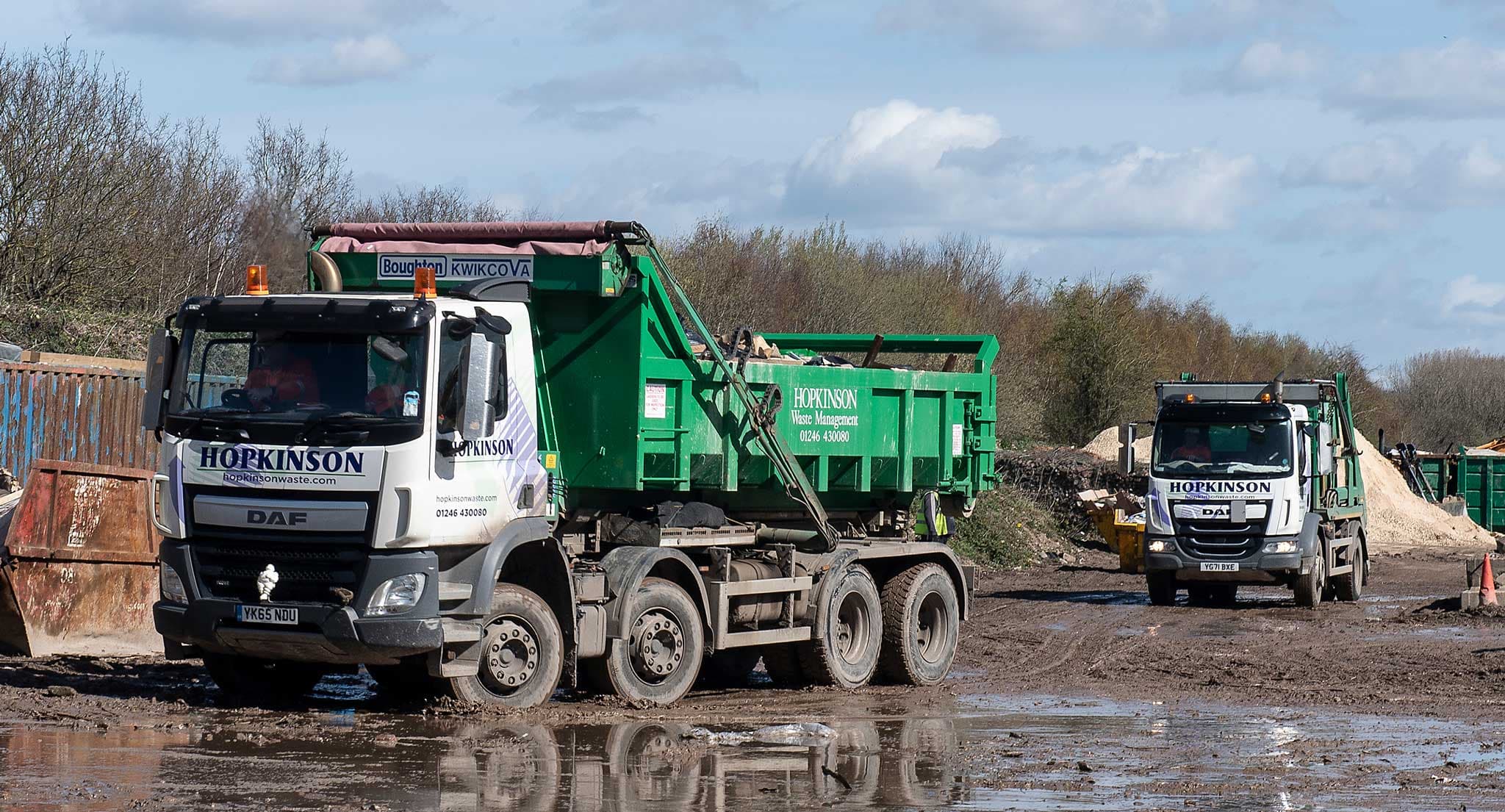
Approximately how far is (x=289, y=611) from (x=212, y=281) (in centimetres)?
1181

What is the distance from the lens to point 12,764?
789 cm

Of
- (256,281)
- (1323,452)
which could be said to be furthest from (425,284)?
(1323,452)

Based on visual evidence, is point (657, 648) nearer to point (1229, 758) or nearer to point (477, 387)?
point (477, 387)

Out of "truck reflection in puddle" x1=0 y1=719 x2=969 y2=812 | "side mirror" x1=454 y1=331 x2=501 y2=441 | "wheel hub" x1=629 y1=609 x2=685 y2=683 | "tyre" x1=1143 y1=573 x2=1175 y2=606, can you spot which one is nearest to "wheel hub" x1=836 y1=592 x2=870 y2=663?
"wheel hub" x1=629 y1=609 x2=685 y2=683

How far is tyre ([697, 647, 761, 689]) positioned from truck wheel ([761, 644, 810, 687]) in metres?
0.30

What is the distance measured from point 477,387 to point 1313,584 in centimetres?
1425

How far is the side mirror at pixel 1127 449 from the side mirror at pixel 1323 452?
88.6 inches

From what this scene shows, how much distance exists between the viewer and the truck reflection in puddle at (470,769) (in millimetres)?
7309

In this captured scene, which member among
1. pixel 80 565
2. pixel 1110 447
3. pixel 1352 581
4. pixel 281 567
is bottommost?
pixel 1352 581

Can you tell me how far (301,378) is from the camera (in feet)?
31.1

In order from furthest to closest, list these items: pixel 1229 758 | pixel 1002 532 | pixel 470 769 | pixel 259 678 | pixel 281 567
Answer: pixel 1002 532 < pixel 259 678 < pixel 281 567 < pixel 1229 758 < pixel 470 769

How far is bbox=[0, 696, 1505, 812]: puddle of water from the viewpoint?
7465mm

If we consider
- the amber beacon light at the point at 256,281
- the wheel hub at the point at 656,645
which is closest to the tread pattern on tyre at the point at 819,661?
the wheel hub at the point at 656,645

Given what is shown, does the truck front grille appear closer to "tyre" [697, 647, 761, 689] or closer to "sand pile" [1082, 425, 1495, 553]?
"tyre" [697, 647, 761, 689]
